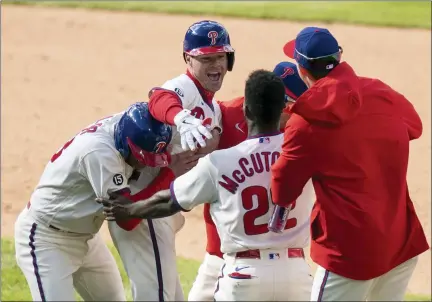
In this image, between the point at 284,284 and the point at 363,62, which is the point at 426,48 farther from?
the point at 284,284

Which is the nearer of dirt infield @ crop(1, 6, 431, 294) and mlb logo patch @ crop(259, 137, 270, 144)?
mlb logo patch @ crop(259, 137, 270, 144)

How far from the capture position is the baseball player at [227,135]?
6.50 m

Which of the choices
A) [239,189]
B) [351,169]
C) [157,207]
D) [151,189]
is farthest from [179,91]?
[351,169]

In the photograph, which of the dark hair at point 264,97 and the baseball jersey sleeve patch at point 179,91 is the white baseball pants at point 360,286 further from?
the baseball jersey sleeve patch at point 179,91

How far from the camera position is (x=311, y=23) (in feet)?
60.8

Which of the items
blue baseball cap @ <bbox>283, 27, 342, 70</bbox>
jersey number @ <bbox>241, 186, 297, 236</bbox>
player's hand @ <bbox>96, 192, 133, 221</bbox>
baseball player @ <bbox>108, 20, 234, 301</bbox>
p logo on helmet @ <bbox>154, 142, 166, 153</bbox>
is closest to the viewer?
blue baseball cap @ <bbox>283, 27, 342, 70</bbox>

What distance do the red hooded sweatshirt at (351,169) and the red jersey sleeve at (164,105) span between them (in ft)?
3.11

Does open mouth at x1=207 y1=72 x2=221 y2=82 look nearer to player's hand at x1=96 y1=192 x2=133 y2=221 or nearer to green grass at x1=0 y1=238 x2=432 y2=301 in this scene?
player's hand at x1=96 y1=192 x2=133 y2=221

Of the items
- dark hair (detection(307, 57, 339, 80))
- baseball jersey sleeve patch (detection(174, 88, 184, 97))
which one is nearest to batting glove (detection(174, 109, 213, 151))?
baseball jersey sleeve patch (detection(174, 88, 184, 97))

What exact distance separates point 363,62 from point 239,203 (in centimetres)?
1158

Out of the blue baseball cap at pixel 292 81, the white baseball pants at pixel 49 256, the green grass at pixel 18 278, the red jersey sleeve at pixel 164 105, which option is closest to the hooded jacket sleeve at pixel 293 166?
the red jersey sleeve at pixel 164 105

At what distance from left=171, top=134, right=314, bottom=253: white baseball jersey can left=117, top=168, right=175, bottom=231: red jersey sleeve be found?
22.6 inches

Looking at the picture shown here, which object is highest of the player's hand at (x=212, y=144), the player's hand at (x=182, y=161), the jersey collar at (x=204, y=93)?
the jersey collar at (x=204, y=93)

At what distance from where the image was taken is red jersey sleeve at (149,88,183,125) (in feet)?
19.7
